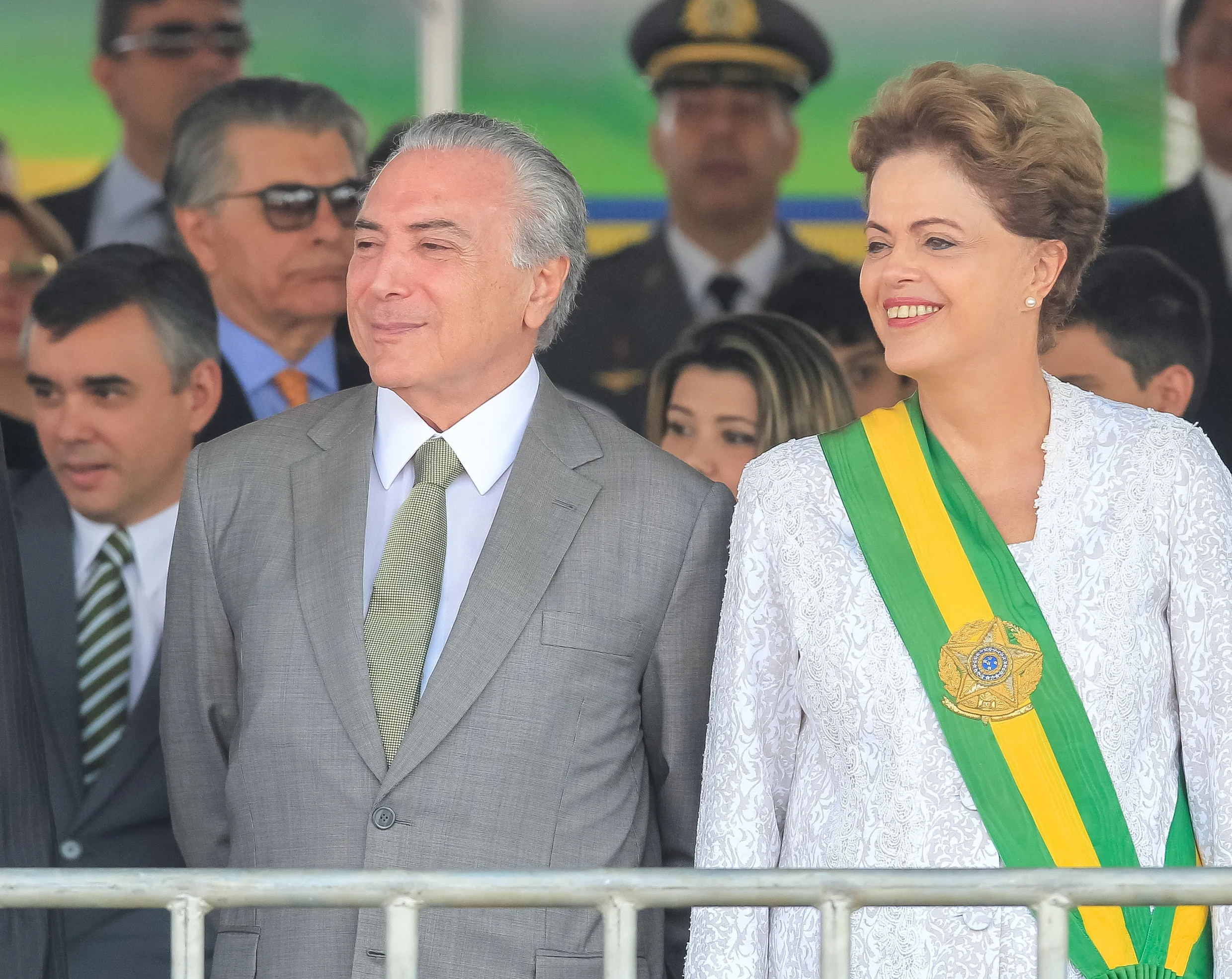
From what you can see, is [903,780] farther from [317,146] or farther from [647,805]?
[317,146]

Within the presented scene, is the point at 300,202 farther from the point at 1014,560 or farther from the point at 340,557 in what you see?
the point at 1014,560

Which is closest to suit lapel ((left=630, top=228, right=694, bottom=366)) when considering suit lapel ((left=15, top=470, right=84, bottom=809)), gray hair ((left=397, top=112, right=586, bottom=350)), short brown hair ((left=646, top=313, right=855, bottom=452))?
short brown hair ((left=646, top=313, right=855, bottom=452))

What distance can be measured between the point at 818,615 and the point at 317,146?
272 centimetres

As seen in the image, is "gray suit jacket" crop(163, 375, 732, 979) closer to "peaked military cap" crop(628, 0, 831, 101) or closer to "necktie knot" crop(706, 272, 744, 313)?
"necktie knot" crop(706, 272, 744, 313)

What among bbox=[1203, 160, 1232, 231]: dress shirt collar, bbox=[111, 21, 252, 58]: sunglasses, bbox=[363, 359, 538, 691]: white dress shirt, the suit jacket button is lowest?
the suit jacket button

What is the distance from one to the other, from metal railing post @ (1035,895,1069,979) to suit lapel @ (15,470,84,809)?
2.93m

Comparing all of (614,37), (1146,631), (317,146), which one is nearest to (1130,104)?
(614,37)

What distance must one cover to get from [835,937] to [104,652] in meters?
2.98

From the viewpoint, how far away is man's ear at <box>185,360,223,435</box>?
456 cm

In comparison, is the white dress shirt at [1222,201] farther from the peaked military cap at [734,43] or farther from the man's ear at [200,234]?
the man's ear at [200,234]

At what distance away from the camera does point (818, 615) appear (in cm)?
247

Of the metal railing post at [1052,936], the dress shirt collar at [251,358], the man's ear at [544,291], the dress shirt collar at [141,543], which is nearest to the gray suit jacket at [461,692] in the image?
the man's ear at [544,291]

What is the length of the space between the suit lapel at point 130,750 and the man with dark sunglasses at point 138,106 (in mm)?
1175

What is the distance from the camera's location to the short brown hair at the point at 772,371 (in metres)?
4.40
